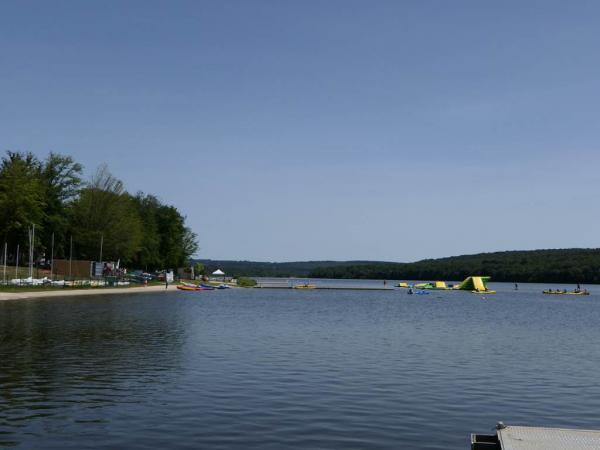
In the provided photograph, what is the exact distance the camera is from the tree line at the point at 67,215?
4235 inches

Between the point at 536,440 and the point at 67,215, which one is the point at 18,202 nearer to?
the point at 67,215

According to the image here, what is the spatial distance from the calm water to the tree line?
68.1 meters

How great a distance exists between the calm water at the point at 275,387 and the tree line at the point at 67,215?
68125mm

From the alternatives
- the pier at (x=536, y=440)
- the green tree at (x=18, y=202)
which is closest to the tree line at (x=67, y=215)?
the green tree at (x=18, y=202)

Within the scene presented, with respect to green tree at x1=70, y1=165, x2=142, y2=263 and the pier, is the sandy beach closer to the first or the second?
green tree at x1=70, y1=165, x2=142, y2=263

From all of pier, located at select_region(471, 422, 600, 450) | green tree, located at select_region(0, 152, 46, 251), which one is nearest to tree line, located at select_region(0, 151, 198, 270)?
green tree, located at select_region(0, 152, 46, 251)

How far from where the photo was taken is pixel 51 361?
28.2 m

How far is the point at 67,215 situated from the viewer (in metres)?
131

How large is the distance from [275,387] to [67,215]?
116m

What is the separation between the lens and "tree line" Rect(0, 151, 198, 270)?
107562mm

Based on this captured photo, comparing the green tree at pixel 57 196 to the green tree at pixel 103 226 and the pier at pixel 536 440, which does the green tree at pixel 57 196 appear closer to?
the green tree at pixel 103 226

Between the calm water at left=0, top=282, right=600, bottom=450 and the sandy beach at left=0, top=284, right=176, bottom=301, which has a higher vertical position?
the sandy beach at left=0, top=284, right=176, bottom=301

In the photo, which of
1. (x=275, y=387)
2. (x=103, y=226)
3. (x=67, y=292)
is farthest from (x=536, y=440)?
(x=103, y=226)

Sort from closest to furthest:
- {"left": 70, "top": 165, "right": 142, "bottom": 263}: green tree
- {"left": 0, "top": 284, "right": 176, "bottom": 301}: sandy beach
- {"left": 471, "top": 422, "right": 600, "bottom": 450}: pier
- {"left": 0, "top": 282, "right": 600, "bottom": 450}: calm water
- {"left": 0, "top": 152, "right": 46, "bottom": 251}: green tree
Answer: {"left": 471, "top": 422, "right": 600, "bottom": 450}: pier
{"left": 0, "top": 282, "right": 600, "bottom": 450}: calm water
{"left": 0, "top": 284, "right": 176, "bottom": 301}: sandy beach
{"left": 0, "top": 152, "right": 46, "bottom": 251}: green tree
{"left": 70, "top": 165, "right": 142, "bottom": 263}: green tree
